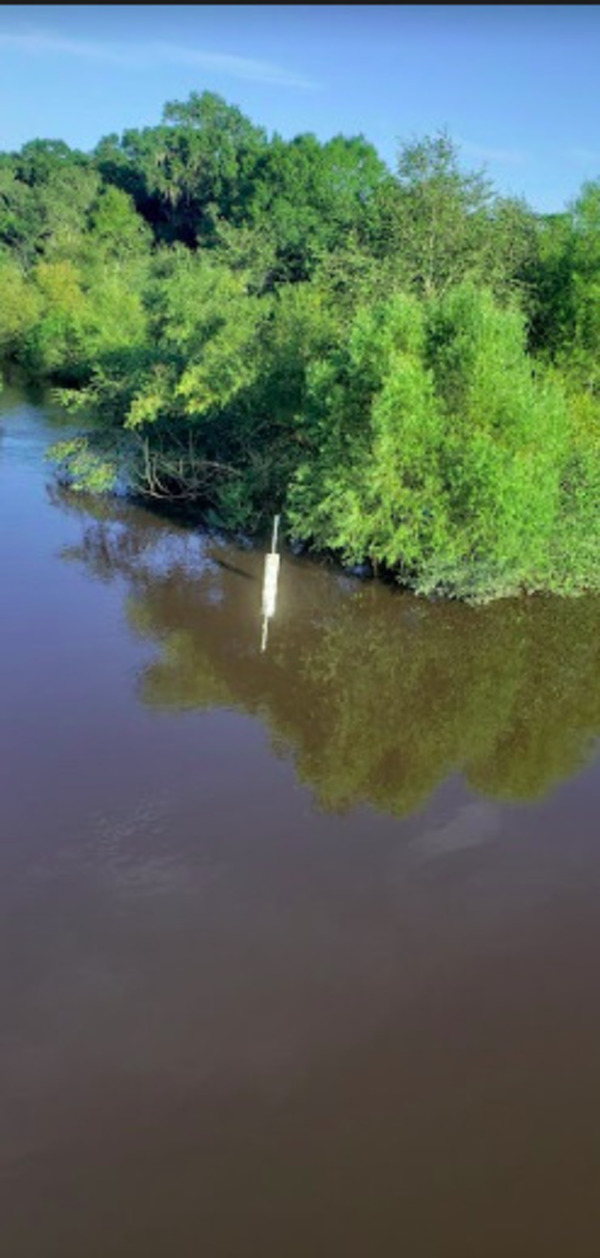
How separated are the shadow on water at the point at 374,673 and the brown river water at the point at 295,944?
8cm

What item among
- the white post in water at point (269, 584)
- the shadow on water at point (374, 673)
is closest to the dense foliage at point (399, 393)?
the shadow on water at point (374, 673)

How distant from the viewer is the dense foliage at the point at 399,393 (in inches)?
834

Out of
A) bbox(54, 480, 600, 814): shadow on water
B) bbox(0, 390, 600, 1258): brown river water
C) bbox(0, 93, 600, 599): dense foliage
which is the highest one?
bbox(0, 93, 600, 599): dense foliage

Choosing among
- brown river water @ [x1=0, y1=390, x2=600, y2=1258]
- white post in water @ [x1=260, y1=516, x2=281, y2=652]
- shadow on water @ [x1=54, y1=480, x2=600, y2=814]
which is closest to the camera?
brown river water @ [x1=0, y1=390, x2=600, y2=1258]

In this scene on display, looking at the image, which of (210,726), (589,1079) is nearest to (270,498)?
(210,726)

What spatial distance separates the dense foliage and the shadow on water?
1520 mm

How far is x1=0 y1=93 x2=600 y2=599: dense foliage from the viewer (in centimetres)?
2117

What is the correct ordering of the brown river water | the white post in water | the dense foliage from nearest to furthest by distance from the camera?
the brown river water < the white post in water < the dense foliage

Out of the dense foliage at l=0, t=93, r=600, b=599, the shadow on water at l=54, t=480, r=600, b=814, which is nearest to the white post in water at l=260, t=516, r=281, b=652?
the shadow on water at l=54, t=480, r=600, b=814

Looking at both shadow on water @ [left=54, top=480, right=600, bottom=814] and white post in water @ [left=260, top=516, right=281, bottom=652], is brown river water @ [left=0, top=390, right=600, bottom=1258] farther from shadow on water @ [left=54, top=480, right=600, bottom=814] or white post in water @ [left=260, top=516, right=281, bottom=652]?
white post in water @ [left=260, top=516, right=281, bottom=652]

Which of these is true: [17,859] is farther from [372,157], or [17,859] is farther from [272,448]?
[372,157]

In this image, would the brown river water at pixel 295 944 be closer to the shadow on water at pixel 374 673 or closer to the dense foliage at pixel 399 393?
the shadow on water at pixel 374 673

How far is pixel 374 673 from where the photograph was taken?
19062mm

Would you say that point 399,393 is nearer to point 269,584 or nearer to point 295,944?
point 269,584
